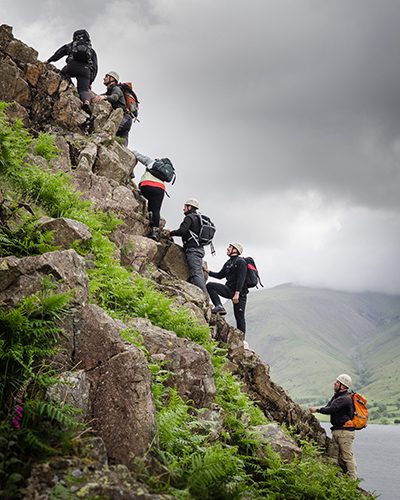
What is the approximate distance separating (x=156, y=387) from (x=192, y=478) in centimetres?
240

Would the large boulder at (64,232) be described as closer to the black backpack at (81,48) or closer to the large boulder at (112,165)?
the large boulder at (112,165)

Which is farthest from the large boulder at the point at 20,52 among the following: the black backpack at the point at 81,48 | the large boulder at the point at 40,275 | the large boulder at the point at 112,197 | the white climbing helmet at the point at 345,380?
the white climbing helmet at the point at 345,380

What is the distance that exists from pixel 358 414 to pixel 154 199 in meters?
11.8

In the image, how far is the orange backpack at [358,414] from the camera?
17156mm

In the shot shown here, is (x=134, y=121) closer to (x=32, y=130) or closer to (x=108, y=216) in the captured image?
(x=32, y=130)

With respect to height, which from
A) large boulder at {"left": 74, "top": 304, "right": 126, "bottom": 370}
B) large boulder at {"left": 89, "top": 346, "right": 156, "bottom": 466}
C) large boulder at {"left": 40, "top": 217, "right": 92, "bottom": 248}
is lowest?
large boulder at {"left": 89, "top": 346, "right": 156, "bottom": 466}

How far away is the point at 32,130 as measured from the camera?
60.1 ft

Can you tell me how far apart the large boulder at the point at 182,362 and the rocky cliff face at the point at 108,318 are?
0.02 meters

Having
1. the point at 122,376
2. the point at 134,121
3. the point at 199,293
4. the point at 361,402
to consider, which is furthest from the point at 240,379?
the point at 134,121

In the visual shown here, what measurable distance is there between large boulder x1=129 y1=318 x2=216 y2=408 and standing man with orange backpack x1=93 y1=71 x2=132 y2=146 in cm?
1404

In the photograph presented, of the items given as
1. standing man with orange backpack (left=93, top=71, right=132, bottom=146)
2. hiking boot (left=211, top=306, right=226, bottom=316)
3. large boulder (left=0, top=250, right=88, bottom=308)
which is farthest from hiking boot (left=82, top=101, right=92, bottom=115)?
large boulder (left=0, top=250, right=88, bottom=308)

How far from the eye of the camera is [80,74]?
21641 mm

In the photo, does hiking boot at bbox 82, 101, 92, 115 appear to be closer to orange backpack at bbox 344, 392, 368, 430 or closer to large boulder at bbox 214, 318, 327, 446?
large boulder at bbox 214, 318, 327, 446

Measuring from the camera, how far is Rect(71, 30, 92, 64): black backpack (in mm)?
21234
